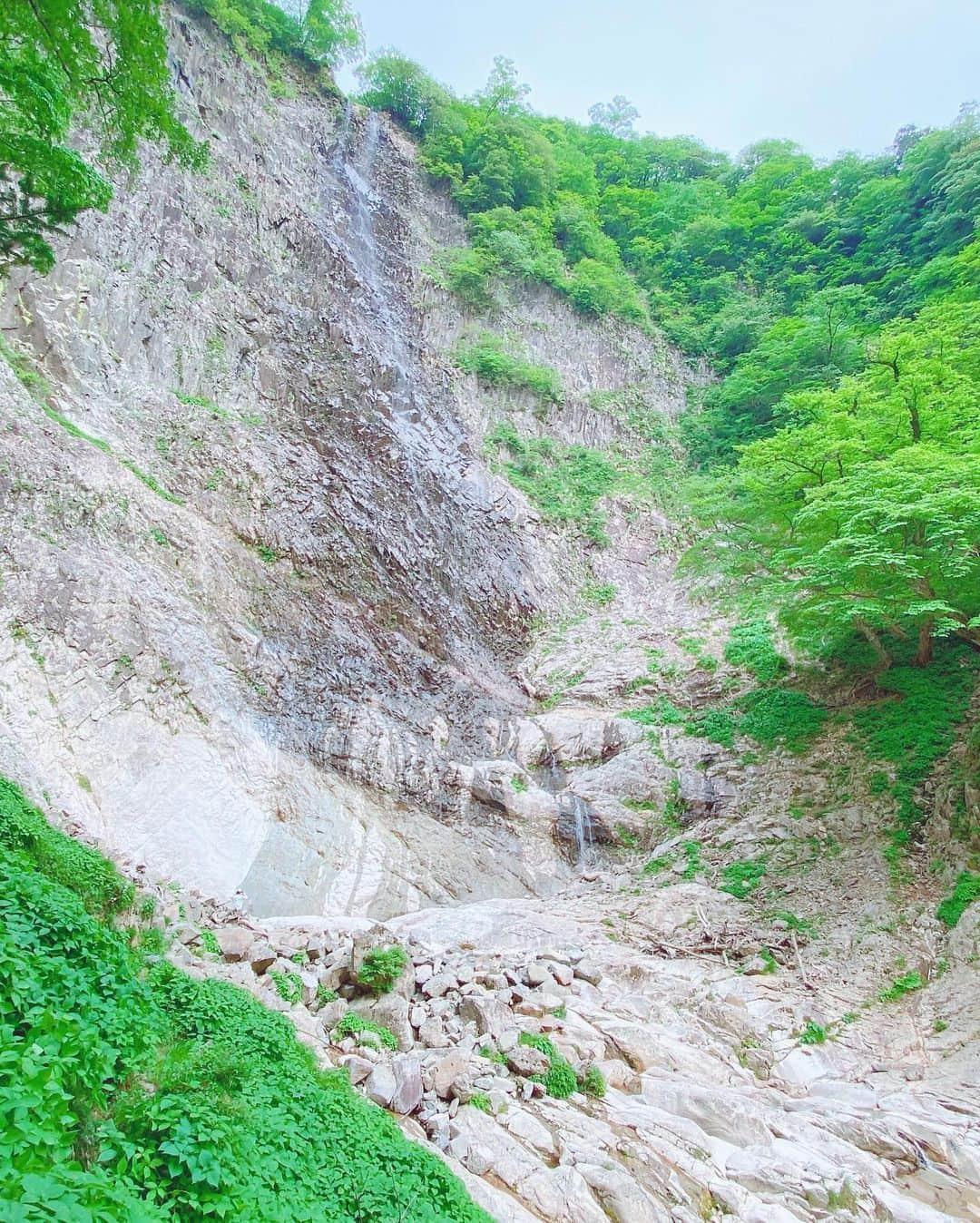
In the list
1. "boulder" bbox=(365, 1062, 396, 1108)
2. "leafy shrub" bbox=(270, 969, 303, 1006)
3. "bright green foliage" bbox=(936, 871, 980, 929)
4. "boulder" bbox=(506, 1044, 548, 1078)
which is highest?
"bright green foliage" bbox=(936, 871, 980, 929)

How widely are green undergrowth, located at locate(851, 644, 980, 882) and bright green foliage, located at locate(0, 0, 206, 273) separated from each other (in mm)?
12119

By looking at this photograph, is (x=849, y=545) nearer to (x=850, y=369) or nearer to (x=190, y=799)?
(x=190, y=799)

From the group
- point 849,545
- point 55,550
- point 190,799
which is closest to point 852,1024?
point 849,545

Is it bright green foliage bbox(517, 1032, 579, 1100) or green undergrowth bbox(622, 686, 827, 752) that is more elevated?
green undergrowth bbox(622, 686, 827, 752)

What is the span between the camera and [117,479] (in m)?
10.9

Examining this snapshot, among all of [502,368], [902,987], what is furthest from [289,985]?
[502,368]

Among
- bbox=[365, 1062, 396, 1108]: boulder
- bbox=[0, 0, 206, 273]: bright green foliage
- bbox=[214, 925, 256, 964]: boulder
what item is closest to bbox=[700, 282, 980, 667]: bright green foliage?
bbox=[365, 1062, 396, 1108]: boulder

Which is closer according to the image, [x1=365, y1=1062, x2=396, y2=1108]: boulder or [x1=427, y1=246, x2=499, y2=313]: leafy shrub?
[x1=365, y1=1062, x2=396, y2=1108]: boulder

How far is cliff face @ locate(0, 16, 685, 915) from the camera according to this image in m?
8.62

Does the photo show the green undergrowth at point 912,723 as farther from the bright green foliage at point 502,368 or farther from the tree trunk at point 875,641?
the bright green foliage at point 502,368

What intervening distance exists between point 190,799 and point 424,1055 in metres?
5.41

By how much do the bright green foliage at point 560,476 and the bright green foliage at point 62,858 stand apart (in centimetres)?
1595

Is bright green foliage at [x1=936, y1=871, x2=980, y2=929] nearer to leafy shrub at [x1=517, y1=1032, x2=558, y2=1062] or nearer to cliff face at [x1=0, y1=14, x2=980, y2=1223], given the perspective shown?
cliff face at [x1=0, y1=14, x2=980, y2=1223]

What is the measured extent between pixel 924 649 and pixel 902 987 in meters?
6.53
